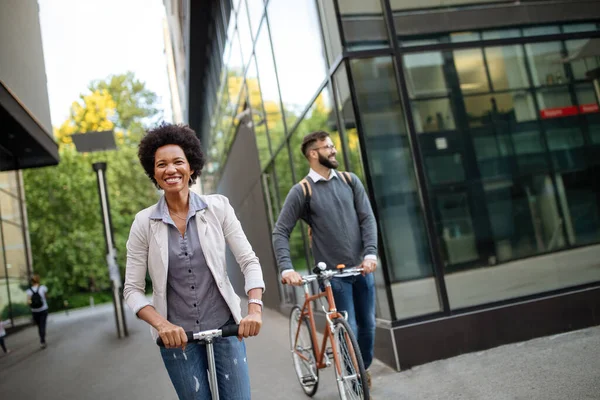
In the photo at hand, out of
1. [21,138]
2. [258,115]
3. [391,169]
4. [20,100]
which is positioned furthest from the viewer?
[21,138]

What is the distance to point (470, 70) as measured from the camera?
6.70 m

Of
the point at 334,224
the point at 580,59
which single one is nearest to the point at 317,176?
the point at 334,224

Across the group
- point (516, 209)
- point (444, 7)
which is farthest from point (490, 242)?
point (444, 7)

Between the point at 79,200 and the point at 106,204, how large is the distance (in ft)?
83.7

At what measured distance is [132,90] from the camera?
158 ft

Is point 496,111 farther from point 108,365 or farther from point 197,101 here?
point 197,101

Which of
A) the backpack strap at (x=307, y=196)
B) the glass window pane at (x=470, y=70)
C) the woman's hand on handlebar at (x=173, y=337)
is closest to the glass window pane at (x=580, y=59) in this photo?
the glass window pane at (x=470, y=70)

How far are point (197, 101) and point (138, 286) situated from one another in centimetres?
2444

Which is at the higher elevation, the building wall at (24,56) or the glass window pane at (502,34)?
the building wall at (24,56)

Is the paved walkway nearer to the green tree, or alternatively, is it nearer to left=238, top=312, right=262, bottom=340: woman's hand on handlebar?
left=238, top=312, right=262, bottom=340: woman's hand on handlebar

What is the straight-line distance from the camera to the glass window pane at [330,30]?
6.65 metres

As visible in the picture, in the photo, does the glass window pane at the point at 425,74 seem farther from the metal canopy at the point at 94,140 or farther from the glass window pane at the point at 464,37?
the metal canopy at the point at 94,140

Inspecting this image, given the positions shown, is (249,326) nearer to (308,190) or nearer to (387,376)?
(308,190)

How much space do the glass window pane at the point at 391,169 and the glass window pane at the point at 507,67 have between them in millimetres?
1204
